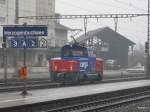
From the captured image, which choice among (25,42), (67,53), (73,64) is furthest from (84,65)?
(25,42)

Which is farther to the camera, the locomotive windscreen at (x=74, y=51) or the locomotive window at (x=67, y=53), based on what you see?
the locomotive window at (x=67, y=53)

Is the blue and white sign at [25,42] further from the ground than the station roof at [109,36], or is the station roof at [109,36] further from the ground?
the station roof at [109,36]

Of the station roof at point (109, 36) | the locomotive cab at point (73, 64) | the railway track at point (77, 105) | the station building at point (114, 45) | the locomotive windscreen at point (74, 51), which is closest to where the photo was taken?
the railway track at point (77, 105)

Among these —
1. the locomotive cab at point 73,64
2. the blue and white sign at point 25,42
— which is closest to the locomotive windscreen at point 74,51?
the locomotive cab at point 73,64

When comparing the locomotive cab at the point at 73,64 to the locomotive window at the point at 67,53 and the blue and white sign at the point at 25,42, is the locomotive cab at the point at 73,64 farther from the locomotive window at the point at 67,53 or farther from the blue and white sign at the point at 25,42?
the blue and white sign at the point at 25,42

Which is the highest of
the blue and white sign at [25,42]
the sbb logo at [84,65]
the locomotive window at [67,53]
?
the blue and white sign at [25,42]

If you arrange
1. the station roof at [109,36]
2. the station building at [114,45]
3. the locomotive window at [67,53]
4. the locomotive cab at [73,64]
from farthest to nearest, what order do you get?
the station building at [114,45] < the station roof at [109,36] < the locomotive window at [67,53] < the locomotive cab at [73,64]

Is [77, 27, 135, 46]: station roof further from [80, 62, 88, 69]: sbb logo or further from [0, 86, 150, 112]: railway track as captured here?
[0, 86, 150, 112]: railway track

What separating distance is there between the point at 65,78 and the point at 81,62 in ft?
5.19

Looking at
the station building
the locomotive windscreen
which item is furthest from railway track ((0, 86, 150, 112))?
the station building

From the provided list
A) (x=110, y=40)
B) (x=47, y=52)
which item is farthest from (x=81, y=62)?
(x=110, y=40)

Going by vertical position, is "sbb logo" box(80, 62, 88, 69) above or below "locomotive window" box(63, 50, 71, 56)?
below

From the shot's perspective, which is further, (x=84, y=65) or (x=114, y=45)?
(x=114, y=45)

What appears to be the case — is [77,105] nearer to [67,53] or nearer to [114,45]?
[67,53]
